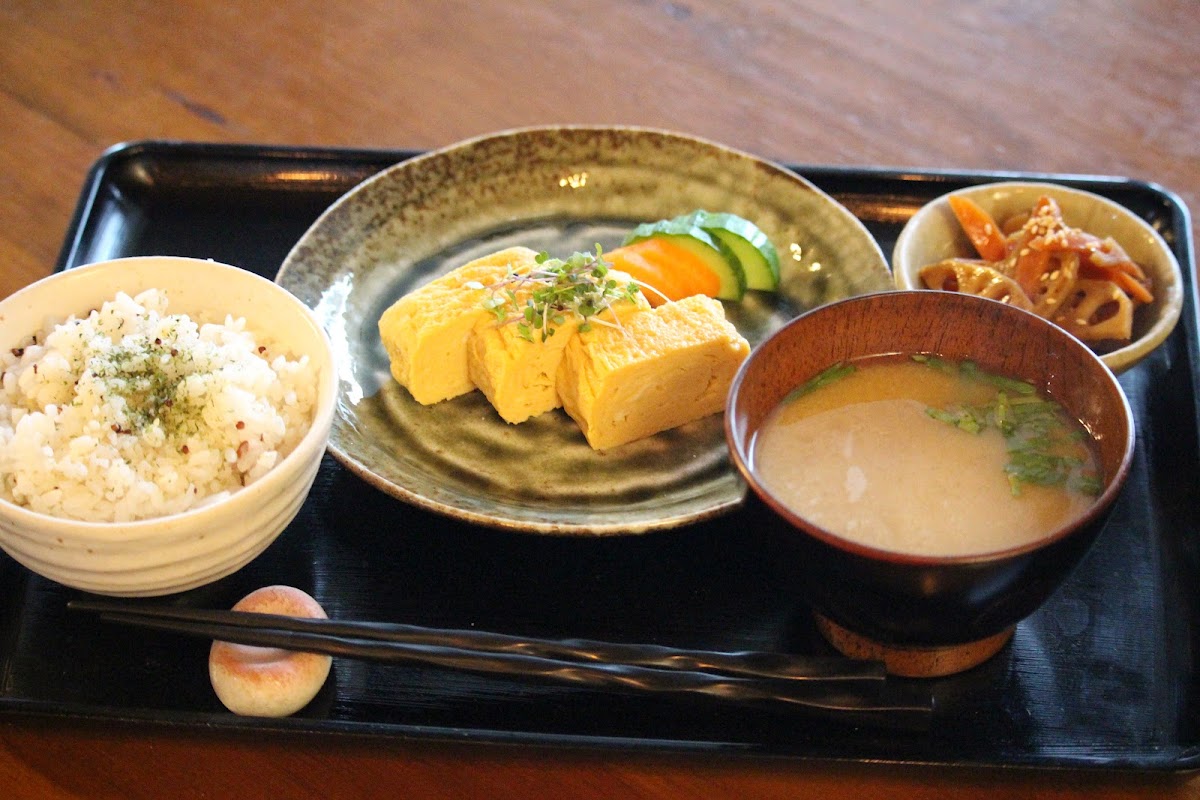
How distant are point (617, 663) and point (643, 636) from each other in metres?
0.18

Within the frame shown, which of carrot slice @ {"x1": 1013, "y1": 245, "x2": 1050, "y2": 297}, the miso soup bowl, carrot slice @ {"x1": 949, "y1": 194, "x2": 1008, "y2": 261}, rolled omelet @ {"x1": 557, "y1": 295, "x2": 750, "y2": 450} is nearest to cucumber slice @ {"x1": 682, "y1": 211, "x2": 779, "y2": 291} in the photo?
rolled omelet @ {"x1": 557, "y1": 295, "x2": 750, "y2": 450}

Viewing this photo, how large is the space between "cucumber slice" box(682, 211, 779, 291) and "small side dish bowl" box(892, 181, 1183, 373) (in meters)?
0.28

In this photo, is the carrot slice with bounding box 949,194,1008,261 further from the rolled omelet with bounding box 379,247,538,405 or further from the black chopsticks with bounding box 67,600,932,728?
the black chopsticks with bounding box 67,600,932,728

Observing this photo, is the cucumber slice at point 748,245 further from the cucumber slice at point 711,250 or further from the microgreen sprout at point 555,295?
the microgreen sprout at point 555,295

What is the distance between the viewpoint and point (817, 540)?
4.89ft

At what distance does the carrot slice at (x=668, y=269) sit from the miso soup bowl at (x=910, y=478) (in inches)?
24.8

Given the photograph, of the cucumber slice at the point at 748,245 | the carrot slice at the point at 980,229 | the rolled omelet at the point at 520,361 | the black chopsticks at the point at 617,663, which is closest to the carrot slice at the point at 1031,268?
the carrot slice at the point at 980,229

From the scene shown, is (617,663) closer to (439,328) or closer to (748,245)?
(439,328)

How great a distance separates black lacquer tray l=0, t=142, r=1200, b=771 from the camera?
65.3 inches

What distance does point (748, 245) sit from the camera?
7.97 ft

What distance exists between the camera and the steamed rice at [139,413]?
1.71 m

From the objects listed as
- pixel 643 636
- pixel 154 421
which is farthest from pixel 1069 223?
pixel 154 421

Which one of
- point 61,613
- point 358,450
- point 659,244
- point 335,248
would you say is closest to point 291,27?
point 335,248

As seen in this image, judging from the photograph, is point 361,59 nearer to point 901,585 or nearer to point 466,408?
point 466,408
